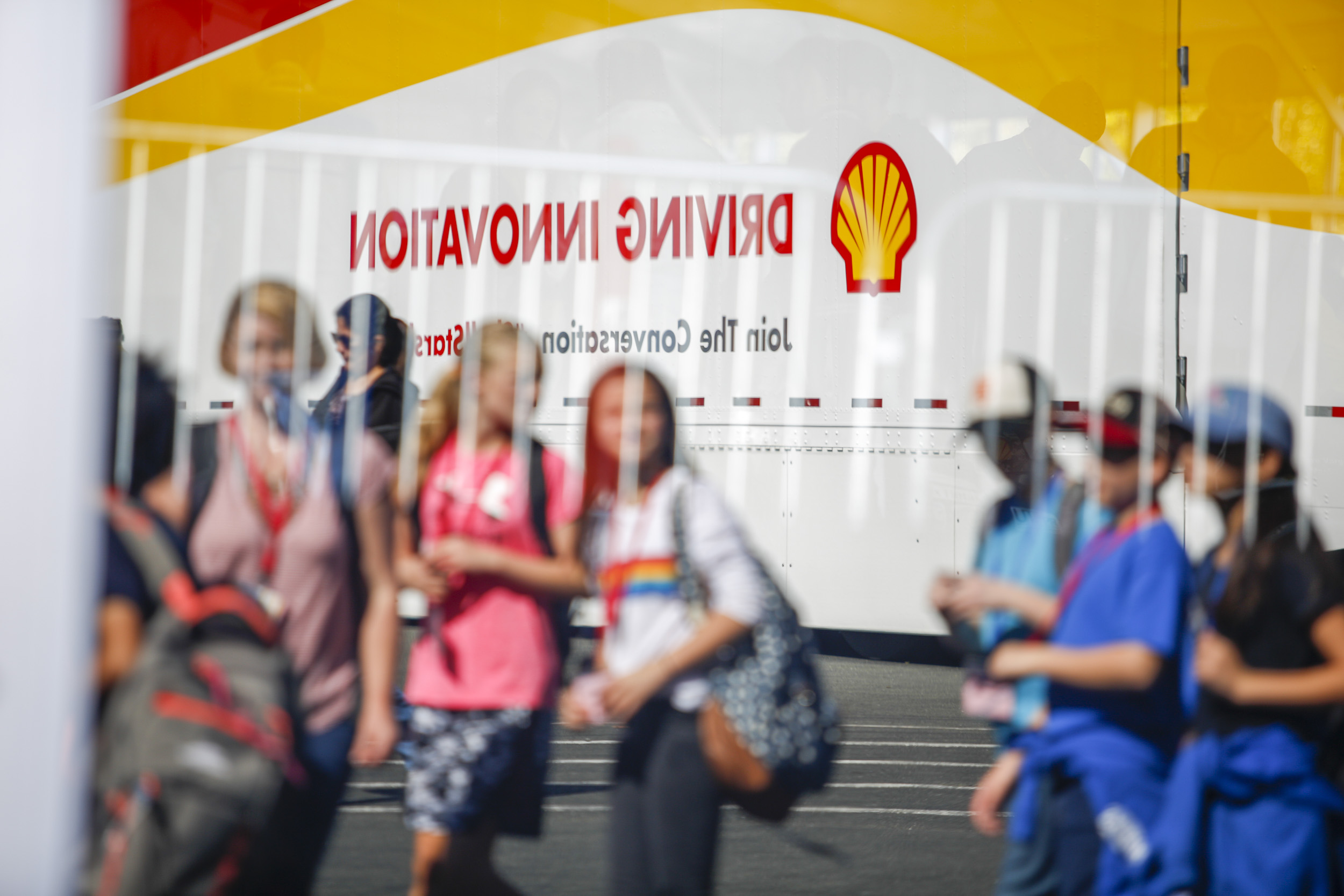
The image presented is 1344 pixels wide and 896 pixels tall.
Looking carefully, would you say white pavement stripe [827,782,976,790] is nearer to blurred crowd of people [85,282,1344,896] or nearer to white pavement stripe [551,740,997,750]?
white pavement stripe [551,740,997,750]

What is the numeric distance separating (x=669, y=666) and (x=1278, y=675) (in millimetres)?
1304

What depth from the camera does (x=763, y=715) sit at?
2703 millimetres

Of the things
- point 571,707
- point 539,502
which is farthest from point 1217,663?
point 539,502

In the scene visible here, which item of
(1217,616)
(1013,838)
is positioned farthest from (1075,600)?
(1013,838)

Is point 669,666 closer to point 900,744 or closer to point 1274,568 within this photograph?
point 1274,568

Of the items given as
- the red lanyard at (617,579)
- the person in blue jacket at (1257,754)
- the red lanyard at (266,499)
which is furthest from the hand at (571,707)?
the person in blue jacket at (1257,754)

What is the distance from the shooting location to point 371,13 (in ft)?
10.9

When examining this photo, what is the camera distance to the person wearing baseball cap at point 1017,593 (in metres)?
2.81

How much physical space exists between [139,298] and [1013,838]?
222cm

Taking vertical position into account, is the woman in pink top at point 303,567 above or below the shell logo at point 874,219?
below

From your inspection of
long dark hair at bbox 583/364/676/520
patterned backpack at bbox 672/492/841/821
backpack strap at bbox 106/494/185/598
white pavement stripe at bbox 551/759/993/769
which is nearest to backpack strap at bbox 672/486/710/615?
patterned backpack at bbox 672/492/841/821

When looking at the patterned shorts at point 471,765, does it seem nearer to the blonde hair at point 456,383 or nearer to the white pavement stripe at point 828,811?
the white pavement stripe at point 828,811

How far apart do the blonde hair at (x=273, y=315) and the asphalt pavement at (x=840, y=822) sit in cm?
89

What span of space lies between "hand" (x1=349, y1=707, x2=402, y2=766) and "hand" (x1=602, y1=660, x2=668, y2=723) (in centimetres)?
→ 44
